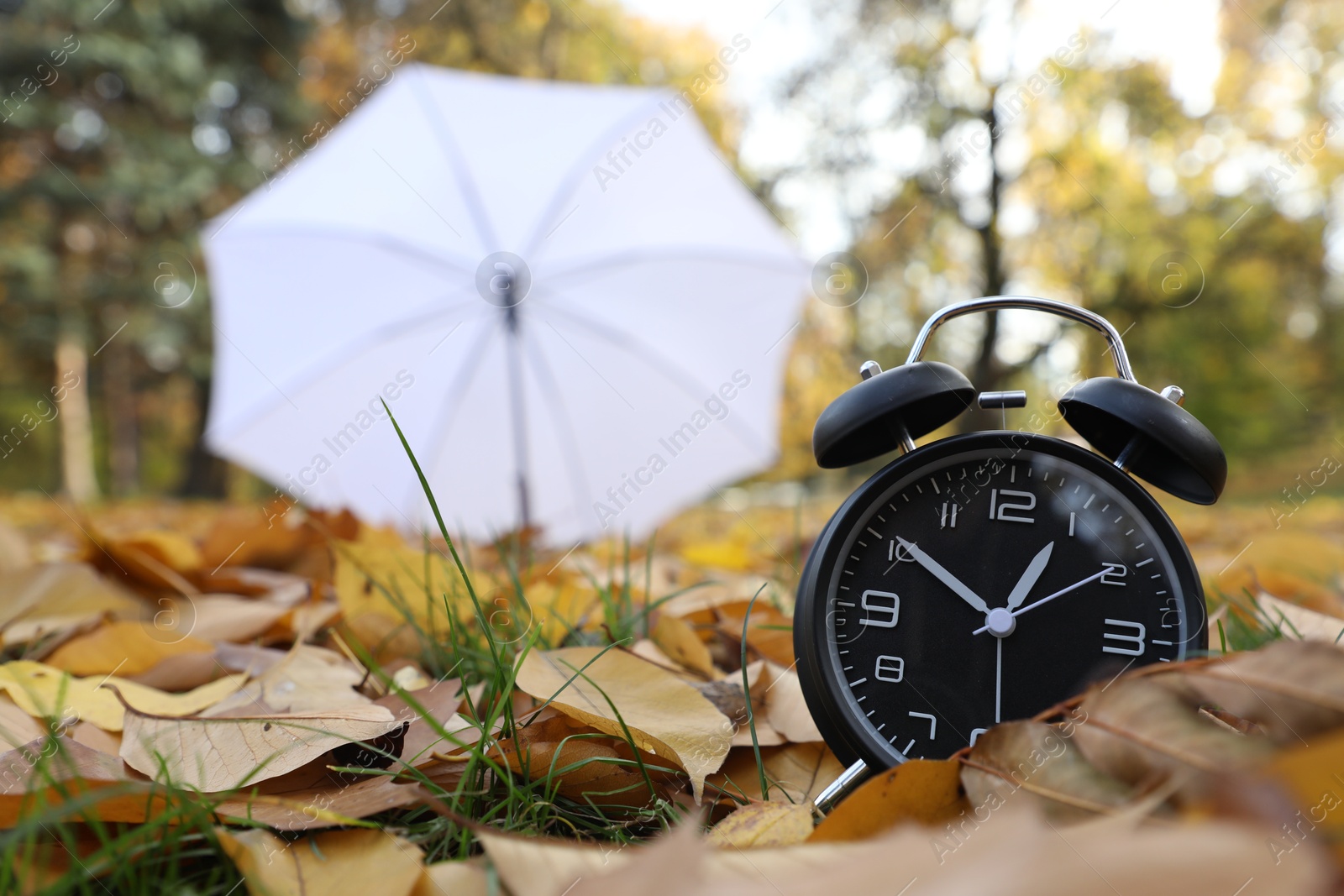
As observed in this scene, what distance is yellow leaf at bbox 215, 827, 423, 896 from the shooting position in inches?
32.1

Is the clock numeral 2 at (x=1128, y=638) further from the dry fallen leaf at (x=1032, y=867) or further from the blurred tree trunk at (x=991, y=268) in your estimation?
the blurred tree trunk at (x=991, y=268)

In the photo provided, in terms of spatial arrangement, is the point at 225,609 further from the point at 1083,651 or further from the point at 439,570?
the point at 1083,651

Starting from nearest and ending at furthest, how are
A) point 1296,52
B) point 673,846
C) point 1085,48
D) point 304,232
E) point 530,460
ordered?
point 673,846
point 304,232
point 530,460
point 1085,48
point 1296,52

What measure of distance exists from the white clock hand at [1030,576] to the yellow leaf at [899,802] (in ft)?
1.06

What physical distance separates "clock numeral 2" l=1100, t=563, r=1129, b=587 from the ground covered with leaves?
17cm

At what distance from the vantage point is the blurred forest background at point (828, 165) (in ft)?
40.6

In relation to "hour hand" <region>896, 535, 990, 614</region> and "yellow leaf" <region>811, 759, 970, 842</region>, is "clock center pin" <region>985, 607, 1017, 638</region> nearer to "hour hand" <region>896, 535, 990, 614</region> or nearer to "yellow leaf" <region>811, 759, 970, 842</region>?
"hour hand" <region>896, 535, 990, 614</region>

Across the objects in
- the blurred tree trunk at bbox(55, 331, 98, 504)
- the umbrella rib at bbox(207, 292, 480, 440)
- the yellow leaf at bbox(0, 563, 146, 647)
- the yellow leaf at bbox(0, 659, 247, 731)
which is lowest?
the yellow leaf at bbox(0, 659, 247, 731)

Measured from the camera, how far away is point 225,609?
1903 millimetres

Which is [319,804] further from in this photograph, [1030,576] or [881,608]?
[1030,576]

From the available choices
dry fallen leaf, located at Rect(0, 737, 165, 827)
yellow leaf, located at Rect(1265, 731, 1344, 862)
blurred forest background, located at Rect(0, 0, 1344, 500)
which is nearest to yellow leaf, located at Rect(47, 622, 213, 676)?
dry fallen leaf, located at Rect(0, 737, 165, 827)

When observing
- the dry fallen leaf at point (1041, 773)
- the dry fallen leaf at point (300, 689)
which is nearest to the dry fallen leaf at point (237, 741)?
the dry fallen leaf at point (300, 689)

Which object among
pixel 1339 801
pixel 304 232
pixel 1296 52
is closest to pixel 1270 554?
pixel 1339 801

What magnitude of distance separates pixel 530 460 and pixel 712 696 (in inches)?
120
